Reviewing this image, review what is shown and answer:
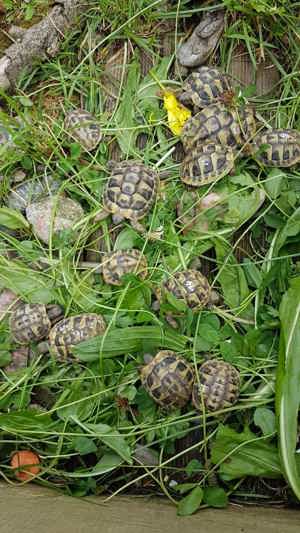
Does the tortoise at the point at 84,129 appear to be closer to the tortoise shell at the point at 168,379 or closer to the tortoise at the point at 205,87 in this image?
the tortoise at the point at 205,87

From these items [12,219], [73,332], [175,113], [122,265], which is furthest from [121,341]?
[175,113]

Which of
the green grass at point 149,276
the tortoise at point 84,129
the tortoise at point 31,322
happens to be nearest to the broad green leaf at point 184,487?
the green grass at point 149,276

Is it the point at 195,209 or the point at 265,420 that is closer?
the point at 265,420

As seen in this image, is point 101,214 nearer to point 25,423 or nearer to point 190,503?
point 25,423

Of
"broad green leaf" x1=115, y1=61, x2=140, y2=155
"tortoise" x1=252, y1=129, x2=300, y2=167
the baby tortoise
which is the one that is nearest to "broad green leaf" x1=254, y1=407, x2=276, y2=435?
"tortoise" x1=252, y1=129, x2=300, y2=167

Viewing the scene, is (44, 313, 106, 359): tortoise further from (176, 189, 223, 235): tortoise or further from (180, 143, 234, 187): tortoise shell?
(180, 143, 234, 187): tortoise shell

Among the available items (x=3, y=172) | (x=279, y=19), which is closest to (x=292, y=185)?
(x=279, y=19)
